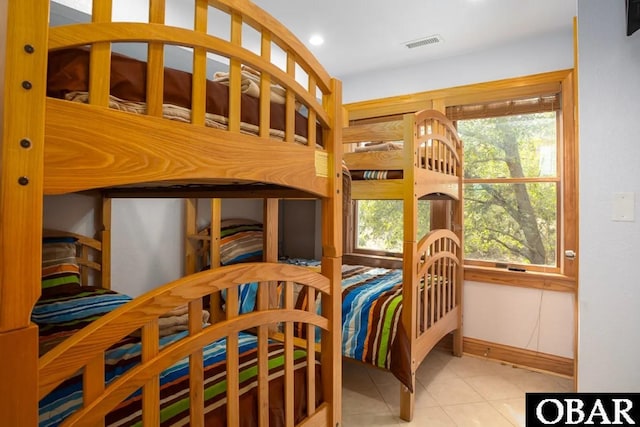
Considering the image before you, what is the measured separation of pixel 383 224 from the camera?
3.41 meters

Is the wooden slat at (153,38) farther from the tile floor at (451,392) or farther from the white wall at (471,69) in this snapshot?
the white wall at (471,69)

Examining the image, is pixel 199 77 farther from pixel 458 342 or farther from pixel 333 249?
pixel 458 342

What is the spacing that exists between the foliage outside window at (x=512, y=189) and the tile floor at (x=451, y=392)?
2.58 feet

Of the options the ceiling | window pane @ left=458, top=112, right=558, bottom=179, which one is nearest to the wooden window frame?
window pane @ left=458, top=112, right=558, bottom=179

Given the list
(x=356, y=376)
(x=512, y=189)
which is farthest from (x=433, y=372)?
(x=512, y=189)

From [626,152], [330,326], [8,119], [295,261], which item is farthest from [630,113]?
[295,261]

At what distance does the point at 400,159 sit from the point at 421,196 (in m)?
0.25

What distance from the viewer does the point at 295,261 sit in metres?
3.38

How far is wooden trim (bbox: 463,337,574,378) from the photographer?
253 centimetres

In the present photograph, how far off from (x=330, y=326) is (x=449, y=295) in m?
1.67

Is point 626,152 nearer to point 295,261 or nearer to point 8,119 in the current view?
point 8,119

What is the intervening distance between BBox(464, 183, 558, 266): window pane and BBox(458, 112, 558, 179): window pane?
112 millimetres

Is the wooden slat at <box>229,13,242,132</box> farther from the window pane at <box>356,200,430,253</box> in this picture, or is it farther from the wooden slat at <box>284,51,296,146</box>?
the window pane at <box>356,200,430,253</box>

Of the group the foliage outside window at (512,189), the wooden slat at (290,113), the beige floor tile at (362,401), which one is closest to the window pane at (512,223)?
the foliage outside window at (512,189)
